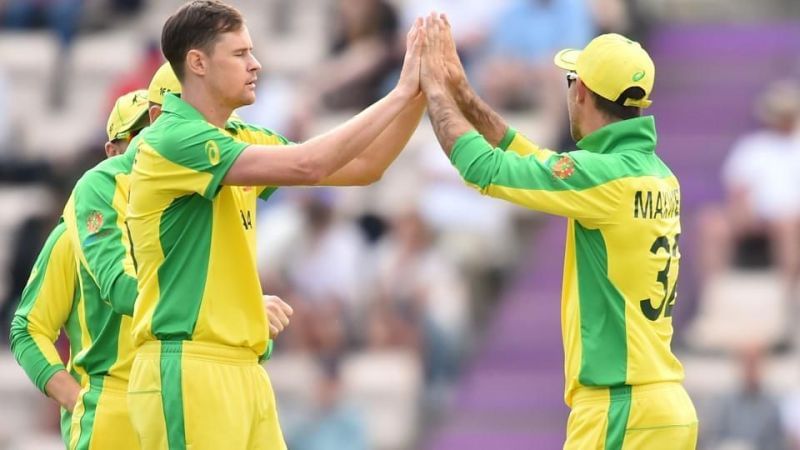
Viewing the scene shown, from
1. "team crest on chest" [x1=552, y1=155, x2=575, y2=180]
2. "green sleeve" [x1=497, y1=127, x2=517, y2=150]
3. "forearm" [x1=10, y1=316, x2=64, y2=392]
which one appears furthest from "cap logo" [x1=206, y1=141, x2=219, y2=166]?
"forearm" [x1=10, y1=316, x2=64, y2=392]

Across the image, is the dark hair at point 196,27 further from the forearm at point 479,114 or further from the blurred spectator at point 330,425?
the blurred spectator at point 330,425

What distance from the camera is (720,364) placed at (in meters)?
13.2

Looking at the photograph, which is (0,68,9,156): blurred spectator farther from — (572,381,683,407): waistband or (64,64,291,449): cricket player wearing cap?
(572,381,683,407): waistband

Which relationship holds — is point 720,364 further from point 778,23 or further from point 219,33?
point 219,33

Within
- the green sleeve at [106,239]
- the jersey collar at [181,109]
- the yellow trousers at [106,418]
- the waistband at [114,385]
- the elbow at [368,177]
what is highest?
Result: the jersey collar at [181,109]

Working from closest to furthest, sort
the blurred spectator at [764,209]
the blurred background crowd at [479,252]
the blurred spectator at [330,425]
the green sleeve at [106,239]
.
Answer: the green sleeve at [106,239] → the blurred spectator at [330,425] → the blurred background crowd at [479,252] → the blurred spectator at [764,209]

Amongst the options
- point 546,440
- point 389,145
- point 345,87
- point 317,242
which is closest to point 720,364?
point 546,440

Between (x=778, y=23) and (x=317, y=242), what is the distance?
459cm

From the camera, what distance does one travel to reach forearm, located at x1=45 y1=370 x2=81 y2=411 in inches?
317

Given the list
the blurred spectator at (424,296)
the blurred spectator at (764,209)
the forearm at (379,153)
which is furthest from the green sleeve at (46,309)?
the blurred spectator at (764,209)

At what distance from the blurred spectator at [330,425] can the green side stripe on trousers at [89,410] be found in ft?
17.0

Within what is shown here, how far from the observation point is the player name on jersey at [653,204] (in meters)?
7.27

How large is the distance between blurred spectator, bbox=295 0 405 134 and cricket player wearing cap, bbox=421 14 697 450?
761cm

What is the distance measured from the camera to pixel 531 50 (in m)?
14.5
